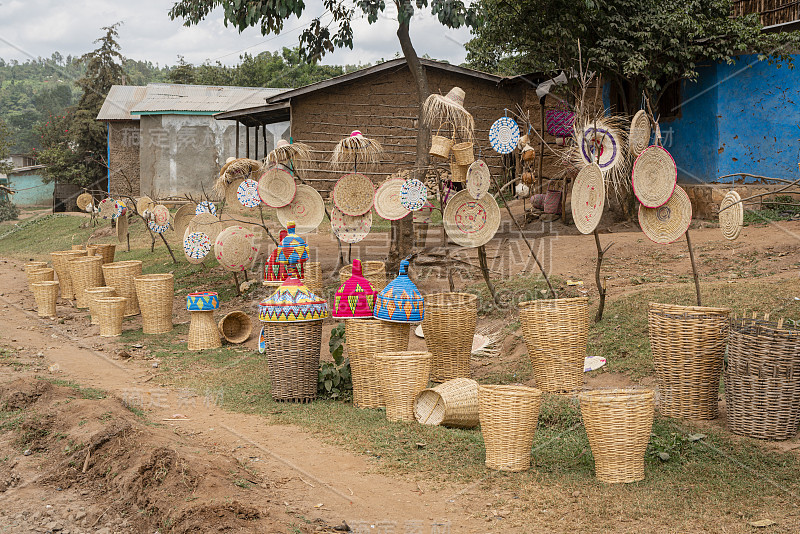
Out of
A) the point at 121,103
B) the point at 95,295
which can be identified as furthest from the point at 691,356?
the point at 121,103

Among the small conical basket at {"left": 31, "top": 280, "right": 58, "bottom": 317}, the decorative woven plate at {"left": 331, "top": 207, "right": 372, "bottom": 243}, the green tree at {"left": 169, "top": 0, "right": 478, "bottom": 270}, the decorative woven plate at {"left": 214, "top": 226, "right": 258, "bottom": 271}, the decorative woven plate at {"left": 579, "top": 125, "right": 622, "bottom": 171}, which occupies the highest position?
the green tree at {"left": 169, "top": 0, "right": 478, "bottom": 270}

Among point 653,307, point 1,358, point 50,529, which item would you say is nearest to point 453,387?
point 653,307

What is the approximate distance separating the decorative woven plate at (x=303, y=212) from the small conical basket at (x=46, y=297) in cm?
369

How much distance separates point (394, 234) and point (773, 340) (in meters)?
6.63

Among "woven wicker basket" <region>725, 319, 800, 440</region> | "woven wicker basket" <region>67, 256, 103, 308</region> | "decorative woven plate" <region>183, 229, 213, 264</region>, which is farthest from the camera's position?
"woven wicker basket" <region>67, 256, 103, 308</region>

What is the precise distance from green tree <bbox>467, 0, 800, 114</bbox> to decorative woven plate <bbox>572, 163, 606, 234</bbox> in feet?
18.8

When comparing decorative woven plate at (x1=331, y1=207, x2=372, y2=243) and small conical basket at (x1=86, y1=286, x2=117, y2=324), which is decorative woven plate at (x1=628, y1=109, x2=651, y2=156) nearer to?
decorative woven plate at (x1=331, y1=207, x2=372, y2=243)

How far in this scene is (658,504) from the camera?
3924mm

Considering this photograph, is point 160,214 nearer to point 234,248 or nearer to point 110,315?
point 234,248

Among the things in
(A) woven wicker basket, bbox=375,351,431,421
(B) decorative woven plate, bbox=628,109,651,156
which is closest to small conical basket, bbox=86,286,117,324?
(A) woven wicker basket, bbox=375,351,431,421

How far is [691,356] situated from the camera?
5.17 m

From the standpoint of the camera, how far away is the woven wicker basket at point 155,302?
9531 millimetres

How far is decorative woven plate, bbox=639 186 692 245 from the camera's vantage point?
19.9 ft

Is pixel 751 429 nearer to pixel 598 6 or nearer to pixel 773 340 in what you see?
pixel 773 340
